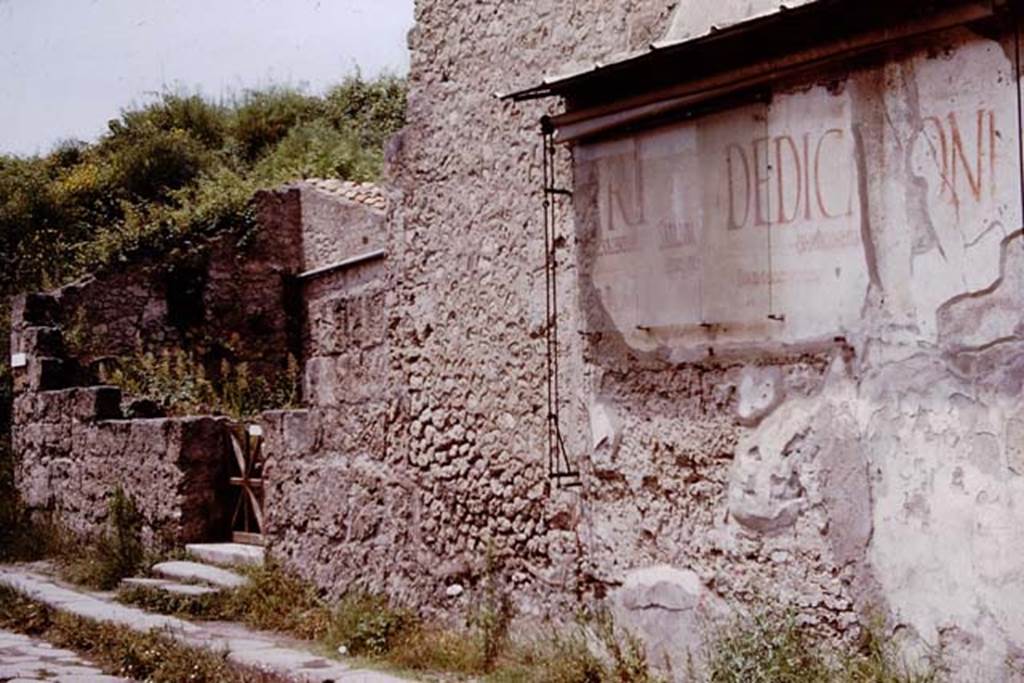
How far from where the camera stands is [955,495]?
169 inches

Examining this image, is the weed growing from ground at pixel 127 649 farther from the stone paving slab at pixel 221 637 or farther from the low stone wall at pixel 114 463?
the low stone wall at pixel 114 463

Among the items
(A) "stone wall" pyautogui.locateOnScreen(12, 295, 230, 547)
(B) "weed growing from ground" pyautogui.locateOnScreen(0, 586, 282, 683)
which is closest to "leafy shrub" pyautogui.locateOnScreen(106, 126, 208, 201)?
(A) "stone wall" pyautogui.locateOnScreen(12, 295, 230, 547)

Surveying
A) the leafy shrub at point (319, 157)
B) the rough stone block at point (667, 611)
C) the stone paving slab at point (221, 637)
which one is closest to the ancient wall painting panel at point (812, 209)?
the rough stone block at point (667, 611)

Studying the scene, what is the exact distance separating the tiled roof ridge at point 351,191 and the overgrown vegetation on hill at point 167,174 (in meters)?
1.03

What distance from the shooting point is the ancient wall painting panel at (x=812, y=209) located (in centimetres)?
425

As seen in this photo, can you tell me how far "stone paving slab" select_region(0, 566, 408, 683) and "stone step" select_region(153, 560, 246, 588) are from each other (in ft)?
1.49

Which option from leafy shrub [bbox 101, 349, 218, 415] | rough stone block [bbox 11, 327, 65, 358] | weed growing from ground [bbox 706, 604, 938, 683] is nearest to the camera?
weed growing from ground [bbox 706, 604, 938, 683]

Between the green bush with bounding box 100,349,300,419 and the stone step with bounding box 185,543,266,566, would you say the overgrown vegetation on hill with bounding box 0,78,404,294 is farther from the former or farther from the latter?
the stone step with bounding box 185,543,266,566

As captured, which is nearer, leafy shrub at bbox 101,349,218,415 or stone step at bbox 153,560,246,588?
stone step at bbox 153,560,246,588

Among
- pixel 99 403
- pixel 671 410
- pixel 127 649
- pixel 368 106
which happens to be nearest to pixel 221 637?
pixel 127 649

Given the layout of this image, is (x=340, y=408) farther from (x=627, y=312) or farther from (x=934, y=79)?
(x=934, y=79)

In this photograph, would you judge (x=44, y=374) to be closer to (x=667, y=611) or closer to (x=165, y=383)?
(x=165, y=383)

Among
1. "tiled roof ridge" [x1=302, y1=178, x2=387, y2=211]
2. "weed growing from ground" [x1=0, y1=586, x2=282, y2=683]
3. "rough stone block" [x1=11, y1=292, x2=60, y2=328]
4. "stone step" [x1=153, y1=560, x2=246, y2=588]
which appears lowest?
"weed growing from ground" [x1=0, y1=586, x2=282, y2=683]

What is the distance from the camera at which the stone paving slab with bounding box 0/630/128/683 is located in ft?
22.9
